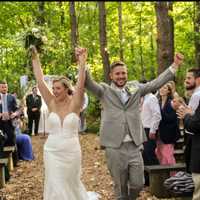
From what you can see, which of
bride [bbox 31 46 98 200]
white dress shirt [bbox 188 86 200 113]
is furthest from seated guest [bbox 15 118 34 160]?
white dress shirt [bbox 188 86 200 113]

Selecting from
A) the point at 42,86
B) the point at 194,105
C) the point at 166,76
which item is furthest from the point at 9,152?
the point at 166,76

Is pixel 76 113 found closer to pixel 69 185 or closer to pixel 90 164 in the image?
pixel 69 185

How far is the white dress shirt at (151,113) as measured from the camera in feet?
29.7

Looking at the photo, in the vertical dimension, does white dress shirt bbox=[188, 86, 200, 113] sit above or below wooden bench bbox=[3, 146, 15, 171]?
above

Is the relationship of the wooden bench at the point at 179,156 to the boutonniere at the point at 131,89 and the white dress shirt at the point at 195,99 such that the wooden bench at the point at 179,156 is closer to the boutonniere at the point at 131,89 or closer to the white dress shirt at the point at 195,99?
the white dress shirt at the point at 195,99

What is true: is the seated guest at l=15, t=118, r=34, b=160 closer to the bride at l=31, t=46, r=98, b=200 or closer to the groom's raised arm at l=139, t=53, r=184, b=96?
the bride at l=31, t=46, r=98, b=200

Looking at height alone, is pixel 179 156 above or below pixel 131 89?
below

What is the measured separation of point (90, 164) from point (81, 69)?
23.3 feet

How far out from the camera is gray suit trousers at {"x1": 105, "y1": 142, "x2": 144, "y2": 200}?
242 inches

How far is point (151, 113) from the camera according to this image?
926cm

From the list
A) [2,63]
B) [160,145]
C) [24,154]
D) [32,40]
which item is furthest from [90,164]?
[2,63]

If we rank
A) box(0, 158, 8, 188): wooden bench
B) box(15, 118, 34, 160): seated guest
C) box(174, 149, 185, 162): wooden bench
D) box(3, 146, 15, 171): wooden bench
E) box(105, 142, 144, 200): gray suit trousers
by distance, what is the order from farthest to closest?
box(15, 118, 34, 160): seated guest → box(3, 146, 15, 171): wooden bench → box(174, 149, 185, 162): wooden bench → box(0, 158, 8, 188): wooden bench → box(105, 142, 144, 200): gray suit trousers

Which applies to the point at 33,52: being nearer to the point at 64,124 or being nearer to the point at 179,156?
the point at 64,124

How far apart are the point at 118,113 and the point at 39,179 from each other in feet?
17.6
